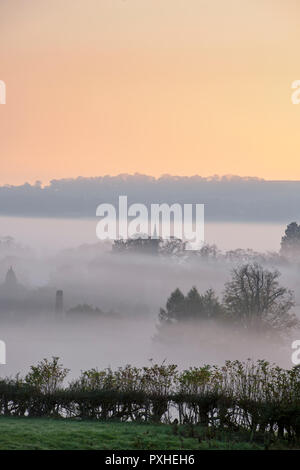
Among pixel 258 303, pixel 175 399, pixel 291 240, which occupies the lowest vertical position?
pixel 175 399

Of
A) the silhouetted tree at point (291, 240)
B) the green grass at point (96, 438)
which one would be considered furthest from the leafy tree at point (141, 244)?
the green grass at point (96, 438)

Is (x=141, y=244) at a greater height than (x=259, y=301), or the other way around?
(x=141, y=244)

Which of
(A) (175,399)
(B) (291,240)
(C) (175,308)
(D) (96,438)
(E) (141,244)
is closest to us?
(D) (96,438)

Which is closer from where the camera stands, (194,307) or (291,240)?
(194,307)

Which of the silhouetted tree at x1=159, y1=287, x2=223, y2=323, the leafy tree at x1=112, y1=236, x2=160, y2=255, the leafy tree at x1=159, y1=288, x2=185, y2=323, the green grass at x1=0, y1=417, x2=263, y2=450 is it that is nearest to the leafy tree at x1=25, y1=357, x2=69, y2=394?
the green grass at x1=0, y1=417, x2=263, y2=450

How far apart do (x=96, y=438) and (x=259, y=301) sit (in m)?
34.1

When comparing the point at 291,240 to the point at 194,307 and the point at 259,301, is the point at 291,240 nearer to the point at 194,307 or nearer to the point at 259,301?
the point at 194,307

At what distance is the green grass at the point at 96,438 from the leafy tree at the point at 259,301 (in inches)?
1268

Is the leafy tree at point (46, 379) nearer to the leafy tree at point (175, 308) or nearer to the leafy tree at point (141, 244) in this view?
the leafy tree at point (175, 308)

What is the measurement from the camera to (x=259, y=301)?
43438 millimetres

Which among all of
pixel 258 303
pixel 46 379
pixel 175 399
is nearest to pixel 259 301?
pixel 258 303

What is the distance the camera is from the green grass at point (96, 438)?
9758 millimetres

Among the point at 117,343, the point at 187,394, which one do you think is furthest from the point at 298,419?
the point at 117,343
